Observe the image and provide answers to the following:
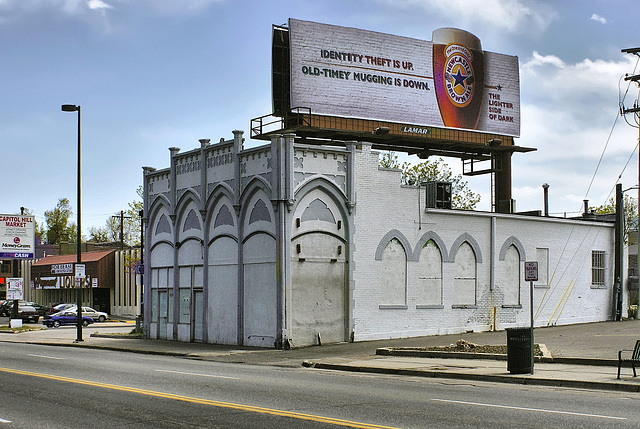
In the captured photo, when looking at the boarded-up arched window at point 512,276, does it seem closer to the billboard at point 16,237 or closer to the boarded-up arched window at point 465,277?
the boarded-up arched window at point 465,277

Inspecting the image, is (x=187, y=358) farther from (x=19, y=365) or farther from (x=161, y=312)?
(x=161, y=312)

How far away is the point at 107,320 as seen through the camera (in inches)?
2516

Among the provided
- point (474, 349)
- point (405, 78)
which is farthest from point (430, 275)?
point (405, 78)

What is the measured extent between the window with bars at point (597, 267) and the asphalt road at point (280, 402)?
80.4 ft

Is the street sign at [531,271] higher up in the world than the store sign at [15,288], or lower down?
higher up

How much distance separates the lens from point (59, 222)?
130 meters

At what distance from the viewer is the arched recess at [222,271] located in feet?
104

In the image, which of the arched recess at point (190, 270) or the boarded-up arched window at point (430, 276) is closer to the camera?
the boarded-up arched window at point (430, 276)

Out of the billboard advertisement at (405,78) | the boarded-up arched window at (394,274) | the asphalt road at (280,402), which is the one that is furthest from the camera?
the billboard advertisement at (405,78)

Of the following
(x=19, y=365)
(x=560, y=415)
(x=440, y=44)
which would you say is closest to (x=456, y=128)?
(x=440, y=44)

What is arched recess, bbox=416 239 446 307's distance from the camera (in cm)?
3359

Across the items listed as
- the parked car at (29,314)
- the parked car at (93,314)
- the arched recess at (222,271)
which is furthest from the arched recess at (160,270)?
the parked car at (29,314)

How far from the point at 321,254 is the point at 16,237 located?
37.9 metres

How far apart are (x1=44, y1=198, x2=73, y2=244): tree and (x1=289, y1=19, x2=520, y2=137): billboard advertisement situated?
9376 centimetres
